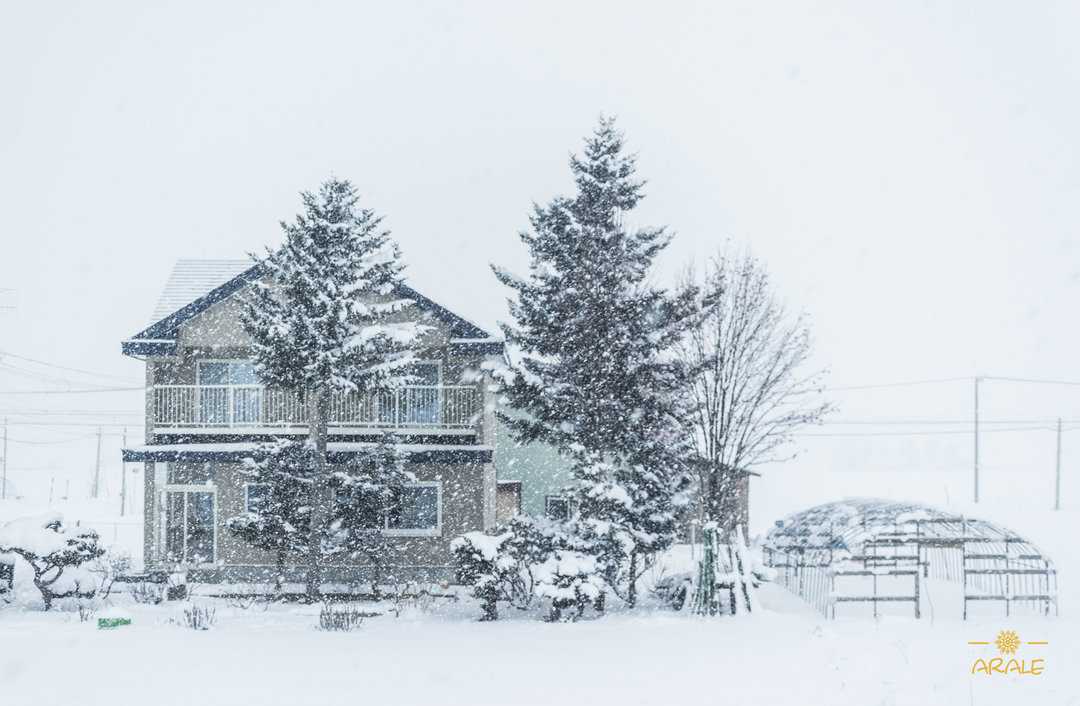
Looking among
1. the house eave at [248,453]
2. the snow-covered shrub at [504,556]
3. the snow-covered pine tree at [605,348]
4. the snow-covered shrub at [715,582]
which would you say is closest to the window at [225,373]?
the house eave at [248,453]

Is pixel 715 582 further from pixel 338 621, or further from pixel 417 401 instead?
pixel 417 401

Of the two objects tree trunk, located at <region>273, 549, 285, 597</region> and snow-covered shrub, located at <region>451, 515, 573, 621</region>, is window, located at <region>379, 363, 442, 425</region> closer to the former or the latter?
tree trunk, located at <region>273, 549, 285, 597</region>

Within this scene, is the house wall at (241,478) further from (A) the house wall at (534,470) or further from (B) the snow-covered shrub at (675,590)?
(A) the house wall at (534,470)

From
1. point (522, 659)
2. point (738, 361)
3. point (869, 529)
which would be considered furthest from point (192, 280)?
point (869, 529)

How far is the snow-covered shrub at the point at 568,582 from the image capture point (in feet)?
61.9

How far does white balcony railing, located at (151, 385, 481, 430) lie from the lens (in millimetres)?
25859

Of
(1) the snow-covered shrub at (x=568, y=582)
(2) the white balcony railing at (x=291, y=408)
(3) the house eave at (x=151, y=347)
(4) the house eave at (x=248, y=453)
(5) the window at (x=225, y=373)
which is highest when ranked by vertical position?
(3) the house eave at (x=151, y=347)

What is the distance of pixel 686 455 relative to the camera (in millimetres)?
21688

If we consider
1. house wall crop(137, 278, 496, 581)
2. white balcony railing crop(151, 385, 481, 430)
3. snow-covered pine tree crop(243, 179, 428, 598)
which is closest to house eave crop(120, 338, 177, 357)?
house wall crop(137, 278, 496, 581)

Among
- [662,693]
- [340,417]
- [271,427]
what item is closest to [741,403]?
[340,417]

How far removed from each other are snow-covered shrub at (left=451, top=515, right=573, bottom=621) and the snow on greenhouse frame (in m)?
5.54

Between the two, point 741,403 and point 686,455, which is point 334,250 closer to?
point 686,455

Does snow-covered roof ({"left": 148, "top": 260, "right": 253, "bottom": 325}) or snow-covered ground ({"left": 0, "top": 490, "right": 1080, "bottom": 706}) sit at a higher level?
snow-covered roof ({"left": 148, "top": 260, "right": 253, "bottom": 325})

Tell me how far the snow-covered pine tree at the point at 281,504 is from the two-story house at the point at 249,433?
8.39 ft
